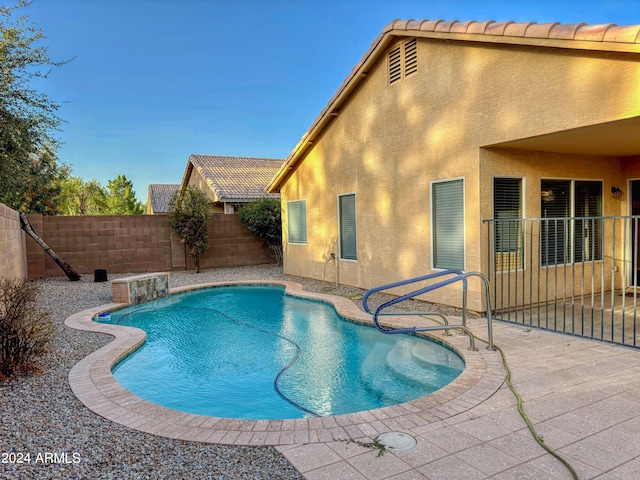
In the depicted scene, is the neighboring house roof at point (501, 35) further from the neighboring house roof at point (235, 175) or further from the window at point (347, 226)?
the neighboring house roof at point (235, 175)

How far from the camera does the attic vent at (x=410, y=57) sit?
30.9 feet

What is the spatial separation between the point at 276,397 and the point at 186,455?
86.0 inches

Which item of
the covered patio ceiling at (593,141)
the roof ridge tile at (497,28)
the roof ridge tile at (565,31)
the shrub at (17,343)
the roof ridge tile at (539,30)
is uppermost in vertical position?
the roof ridge tile at (497,28)

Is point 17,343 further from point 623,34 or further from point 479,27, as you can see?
point 623,34

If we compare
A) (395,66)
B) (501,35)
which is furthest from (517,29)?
(395,66)

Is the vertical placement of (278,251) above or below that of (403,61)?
below

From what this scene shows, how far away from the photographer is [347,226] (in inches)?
491

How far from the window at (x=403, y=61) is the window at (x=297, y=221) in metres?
5.75

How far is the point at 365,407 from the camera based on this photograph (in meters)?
5.15

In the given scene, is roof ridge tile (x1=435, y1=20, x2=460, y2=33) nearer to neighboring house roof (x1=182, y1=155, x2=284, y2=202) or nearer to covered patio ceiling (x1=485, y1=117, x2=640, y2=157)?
covered patio ceiling (x1=485, y1=117, x2=640, y2=157)

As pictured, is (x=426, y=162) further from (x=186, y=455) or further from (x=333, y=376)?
(x=186, y=455)

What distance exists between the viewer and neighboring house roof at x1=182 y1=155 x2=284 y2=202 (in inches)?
858

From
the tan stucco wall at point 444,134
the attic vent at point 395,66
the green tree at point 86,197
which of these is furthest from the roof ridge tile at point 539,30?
the green tree at point 86,197

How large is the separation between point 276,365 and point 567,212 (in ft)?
23.5
